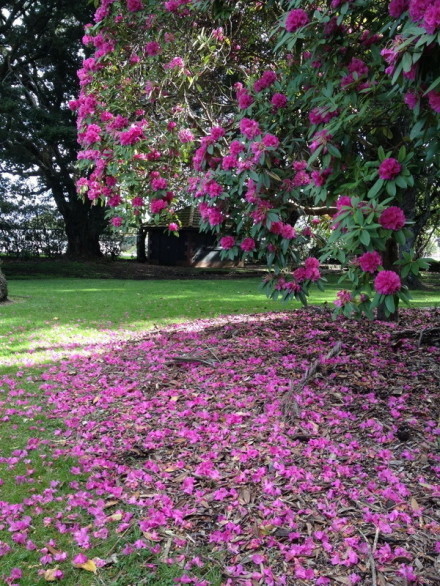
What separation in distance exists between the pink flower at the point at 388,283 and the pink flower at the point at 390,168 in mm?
527

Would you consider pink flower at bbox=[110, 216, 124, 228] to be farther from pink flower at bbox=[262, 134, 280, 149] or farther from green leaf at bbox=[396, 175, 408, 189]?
green leaf at bbox=[396, 175, 408, 189]

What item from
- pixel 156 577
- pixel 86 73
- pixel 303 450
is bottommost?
pixel 156 577

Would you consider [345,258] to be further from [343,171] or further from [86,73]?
[86,73]

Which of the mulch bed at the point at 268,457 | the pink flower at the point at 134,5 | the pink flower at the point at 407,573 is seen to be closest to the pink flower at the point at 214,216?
the mulch bed at the point at 268,457

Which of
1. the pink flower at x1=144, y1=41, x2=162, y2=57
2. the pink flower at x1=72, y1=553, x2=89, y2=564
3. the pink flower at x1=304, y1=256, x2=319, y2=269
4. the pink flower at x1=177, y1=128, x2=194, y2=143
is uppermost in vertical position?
the pink flower at x1=144, y1=41, x2=162, y2=57

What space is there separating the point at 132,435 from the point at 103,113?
3.61 meters

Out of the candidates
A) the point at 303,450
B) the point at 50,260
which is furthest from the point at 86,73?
the point at 50,260

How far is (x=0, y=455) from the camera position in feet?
11.1

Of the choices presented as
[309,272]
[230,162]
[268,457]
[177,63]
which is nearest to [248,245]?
[309,272]

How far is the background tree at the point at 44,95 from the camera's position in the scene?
1792 cm

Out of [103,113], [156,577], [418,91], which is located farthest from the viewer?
[103,113]

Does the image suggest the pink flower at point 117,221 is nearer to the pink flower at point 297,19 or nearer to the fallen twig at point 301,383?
the fallen twig at point 301,383

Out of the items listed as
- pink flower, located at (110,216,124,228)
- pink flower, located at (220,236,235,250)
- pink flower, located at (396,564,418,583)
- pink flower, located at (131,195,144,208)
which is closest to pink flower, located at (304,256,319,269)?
pink flower, located at (220,236,235,250)

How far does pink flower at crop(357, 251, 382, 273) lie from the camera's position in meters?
2.73
